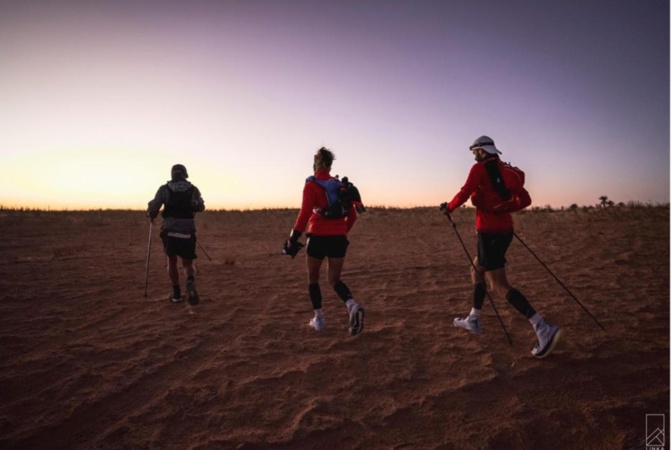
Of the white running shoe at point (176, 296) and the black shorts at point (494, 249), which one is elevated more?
the black shorts at point (494, 249)

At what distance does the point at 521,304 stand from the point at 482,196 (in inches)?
47.9

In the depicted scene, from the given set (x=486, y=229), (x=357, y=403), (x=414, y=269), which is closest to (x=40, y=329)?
(x=357, y=403)

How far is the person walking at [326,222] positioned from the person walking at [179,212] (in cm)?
238

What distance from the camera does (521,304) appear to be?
375 centimetres

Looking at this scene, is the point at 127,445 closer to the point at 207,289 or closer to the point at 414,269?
the point at 207,289

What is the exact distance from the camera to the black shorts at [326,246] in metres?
4.44

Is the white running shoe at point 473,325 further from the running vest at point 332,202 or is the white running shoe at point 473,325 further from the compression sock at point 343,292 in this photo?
the running vest at point 332,202

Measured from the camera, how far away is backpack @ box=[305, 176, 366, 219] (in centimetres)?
436

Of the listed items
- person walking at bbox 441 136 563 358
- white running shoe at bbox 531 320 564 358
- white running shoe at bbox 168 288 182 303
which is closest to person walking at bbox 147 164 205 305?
white running shoe at bbox 168 288 182 303

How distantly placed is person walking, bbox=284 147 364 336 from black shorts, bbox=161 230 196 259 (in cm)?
240

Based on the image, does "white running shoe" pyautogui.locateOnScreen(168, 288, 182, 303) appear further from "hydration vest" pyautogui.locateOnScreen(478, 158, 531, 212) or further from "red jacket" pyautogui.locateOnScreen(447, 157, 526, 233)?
"hydration vest" pyautogui.locateOnScreen(478, 158, 531, 212)

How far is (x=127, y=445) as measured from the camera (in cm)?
266

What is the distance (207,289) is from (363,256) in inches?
210

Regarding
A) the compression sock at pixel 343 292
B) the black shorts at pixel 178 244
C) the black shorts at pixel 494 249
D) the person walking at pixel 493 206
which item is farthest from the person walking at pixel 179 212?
the black shorts at pixel 494 249
